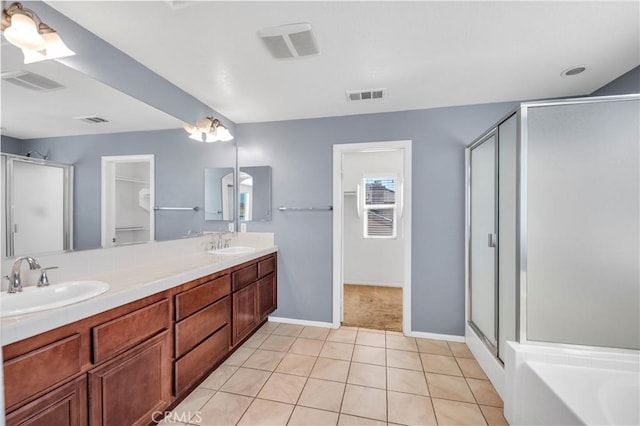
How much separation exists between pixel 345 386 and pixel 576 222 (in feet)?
6.18

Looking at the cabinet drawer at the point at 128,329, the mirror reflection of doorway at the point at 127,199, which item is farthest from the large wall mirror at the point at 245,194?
the cabinet drawer at the point at 128,329

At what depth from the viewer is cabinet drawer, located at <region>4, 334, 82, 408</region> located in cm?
101

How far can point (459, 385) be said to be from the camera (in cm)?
209

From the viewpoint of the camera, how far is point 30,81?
1.49 m

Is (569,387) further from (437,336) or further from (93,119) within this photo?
(93,119)

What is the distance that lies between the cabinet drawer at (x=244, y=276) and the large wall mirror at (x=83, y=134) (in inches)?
25.5

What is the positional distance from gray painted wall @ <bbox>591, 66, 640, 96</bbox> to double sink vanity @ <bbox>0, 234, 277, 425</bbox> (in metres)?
3.36

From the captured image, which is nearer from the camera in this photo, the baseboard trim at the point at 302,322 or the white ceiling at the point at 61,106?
the white ceiling at the point at 61,106

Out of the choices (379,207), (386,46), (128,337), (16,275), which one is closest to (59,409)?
(128,337)

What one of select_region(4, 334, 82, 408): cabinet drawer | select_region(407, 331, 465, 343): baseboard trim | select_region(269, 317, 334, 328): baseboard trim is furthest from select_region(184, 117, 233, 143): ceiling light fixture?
select_region(407, 331, 465, 343): baseboard trim

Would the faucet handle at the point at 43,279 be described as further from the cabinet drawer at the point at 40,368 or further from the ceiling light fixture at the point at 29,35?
the ceiling light fixture at the point at 29,35

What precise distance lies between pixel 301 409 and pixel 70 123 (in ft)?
7.59

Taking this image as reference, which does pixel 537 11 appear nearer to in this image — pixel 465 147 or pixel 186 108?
pixel 465 147

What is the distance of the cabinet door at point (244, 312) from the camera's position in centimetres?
242
